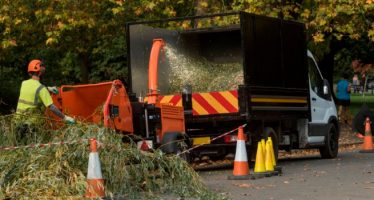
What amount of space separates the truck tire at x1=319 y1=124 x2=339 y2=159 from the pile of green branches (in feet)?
29.8

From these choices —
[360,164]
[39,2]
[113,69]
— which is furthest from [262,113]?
[113,69]

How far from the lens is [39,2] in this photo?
76.5ft

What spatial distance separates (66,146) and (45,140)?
87 cm

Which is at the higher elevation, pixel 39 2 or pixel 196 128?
pixel 39 2

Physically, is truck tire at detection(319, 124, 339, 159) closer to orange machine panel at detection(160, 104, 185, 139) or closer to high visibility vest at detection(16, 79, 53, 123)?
orange machine panel at detection(160, 104, 185, 139)

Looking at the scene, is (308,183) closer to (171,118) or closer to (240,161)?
(240,161)

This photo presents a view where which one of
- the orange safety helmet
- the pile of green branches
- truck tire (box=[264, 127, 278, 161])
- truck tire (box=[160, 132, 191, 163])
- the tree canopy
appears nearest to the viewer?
the pile of green branches

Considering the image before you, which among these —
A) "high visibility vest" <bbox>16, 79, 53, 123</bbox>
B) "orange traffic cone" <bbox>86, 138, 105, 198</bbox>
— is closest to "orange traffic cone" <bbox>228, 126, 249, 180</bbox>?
"high visibility vest" <bbox>16, 79, 53, 123</bbox>

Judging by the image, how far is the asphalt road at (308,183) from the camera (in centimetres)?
1129

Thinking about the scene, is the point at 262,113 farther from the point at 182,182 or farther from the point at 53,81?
the point at 53,81

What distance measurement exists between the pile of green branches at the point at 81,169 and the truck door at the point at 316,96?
8527 millimetres

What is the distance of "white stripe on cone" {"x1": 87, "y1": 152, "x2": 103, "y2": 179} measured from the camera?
944cm

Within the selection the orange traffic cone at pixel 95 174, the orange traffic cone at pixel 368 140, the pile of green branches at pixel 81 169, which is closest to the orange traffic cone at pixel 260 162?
the pile of green branches at pixel 81 169

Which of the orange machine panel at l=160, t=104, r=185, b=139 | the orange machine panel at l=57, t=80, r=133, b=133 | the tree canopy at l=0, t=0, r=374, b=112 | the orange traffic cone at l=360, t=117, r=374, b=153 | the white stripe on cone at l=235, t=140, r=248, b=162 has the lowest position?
the orange traffic cone at l=360, t=117, r=374, b=153
